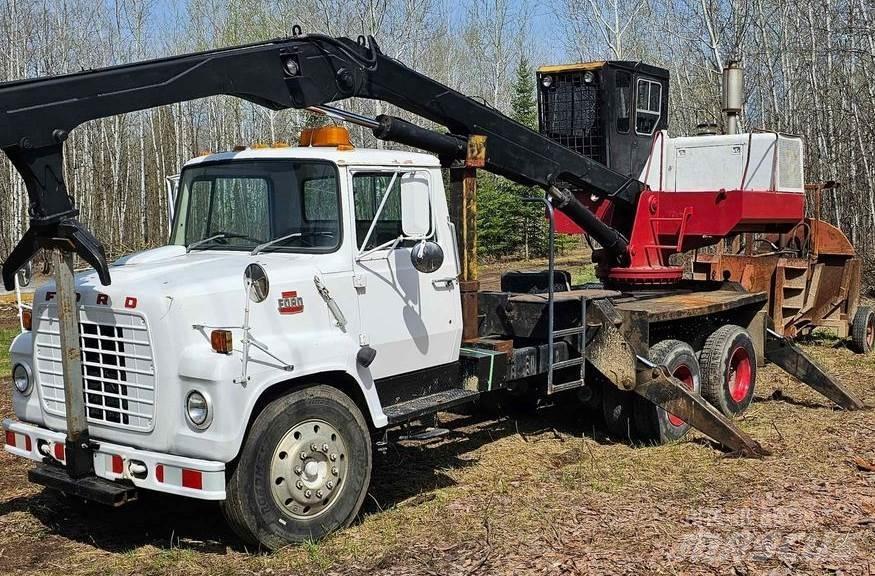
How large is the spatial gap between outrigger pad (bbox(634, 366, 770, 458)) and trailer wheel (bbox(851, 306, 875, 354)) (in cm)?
578

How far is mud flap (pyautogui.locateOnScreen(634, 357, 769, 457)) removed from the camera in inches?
300

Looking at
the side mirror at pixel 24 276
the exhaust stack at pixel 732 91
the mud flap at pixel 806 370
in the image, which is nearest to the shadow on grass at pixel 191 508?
the side mirror at pixel 24 276

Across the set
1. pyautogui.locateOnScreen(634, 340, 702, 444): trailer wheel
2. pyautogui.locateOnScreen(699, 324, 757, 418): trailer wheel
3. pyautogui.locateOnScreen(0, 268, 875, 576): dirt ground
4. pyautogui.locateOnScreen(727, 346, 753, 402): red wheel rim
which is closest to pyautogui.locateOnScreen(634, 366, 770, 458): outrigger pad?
pyautogui.locateOnScreen(0, 268, 875, 576): dirt ground

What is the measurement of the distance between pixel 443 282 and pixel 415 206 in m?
0.64

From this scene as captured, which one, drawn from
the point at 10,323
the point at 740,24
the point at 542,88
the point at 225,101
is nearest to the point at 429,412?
the point at 542,88

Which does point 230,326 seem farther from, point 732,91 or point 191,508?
point 732,91

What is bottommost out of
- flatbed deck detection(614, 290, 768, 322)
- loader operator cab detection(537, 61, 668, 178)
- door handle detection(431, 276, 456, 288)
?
flatbed deck detection(614, 290, 768, 322)

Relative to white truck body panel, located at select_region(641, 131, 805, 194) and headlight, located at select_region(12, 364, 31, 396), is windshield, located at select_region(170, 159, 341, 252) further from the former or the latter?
white truck body panel, located at select_region(641, 131, 805, 194)

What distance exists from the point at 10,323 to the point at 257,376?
1287 cm

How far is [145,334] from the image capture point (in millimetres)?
5371

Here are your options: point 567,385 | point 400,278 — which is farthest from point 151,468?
point 567,385

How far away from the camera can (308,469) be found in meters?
5.66

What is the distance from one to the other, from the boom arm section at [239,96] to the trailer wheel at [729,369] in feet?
6.16

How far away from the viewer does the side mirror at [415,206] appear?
21.3ft
